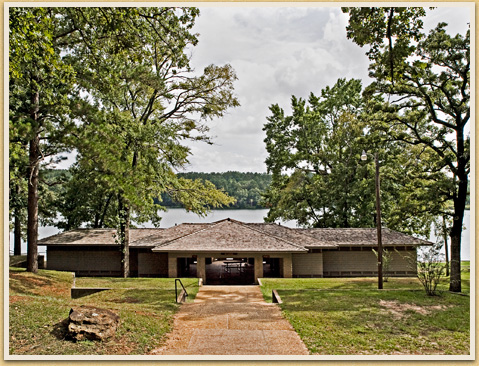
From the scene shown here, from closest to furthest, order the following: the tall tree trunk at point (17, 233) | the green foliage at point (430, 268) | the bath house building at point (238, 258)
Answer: the green foliage at point (430, 268) → the bath house building at point (238, 258) → the tall tree trunk at point (17, 233)

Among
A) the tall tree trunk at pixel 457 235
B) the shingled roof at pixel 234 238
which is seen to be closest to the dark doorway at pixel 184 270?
the shingled roof at pixel 234 238

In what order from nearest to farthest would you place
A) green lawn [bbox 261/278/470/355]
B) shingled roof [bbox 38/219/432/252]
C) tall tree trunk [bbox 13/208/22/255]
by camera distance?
green lawn [bbox 261/278/470/355], shingled roof [bbox 38/219/432/252], tall tree trunk [bbox 13/208/22/255]

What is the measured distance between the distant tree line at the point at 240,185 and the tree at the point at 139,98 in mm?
1549

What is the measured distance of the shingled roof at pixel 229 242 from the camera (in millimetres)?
15352

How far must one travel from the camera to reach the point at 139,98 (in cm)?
1748

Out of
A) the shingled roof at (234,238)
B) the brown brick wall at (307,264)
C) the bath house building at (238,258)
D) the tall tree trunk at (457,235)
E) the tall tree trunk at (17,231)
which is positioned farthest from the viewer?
the tall tree trunk at (17,231)

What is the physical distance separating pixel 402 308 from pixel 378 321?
1642 millimetres

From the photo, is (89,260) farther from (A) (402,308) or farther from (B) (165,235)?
(A) (402,308)

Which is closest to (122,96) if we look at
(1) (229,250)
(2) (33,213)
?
(2) (33,213)

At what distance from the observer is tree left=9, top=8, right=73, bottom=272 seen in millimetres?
6238

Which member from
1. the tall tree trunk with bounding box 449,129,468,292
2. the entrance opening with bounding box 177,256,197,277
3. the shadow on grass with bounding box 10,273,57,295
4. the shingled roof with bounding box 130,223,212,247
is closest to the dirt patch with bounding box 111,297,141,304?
the shadow on grass with bounding box 10,273,57,295

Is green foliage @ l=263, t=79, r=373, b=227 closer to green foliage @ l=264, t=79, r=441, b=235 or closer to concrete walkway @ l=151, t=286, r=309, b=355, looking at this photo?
green foliage @ l=264, t=79, r=441, b=235

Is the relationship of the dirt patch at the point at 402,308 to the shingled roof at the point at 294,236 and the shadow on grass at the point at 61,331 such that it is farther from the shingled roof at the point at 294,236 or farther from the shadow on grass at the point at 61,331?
the shadow on grass at the point at 61,331

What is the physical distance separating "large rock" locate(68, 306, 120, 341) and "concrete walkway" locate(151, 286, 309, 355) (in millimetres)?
929
